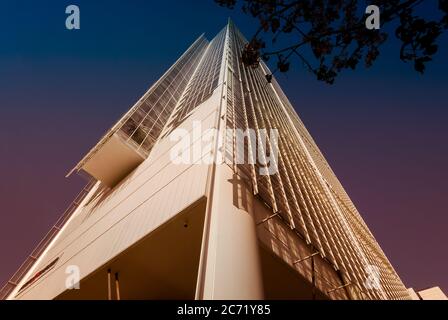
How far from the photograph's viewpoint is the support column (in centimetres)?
262

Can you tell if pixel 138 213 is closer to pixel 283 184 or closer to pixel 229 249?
pixel 229 249

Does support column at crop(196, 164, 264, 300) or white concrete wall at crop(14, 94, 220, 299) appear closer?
support column at crop(196, 164, 264, 300)

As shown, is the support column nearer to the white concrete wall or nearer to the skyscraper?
the skyscraper

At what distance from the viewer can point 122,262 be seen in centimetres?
459

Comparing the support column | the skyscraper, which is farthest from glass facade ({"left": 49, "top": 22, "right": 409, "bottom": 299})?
the support column

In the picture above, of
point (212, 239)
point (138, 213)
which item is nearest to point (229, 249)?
point (212, 239)

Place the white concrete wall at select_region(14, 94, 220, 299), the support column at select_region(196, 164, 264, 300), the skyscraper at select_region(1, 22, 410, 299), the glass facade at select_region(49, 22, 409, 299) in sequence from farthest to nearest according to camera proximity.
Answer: the glass facade at select_region(49, 22, 409, 299) < the white concrete wall at select_region(14, 94, 220, 299) < the skyscraper at select_region(1, 22, 410, 299) < the support column at select_region(196, 164, 264, 300)

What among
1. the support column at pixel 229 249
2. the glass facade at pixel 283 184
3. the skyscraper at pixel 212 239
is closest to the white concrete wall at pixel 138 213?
the skyscraper at pixel 212 239

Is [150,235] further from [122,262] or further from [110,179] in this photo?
[110,179]

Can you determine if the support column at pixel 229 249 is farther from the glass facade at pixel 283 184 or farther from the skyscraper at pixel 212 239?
the glass facade at pixel 283 184

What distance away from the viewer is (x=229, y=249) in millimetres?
3041
